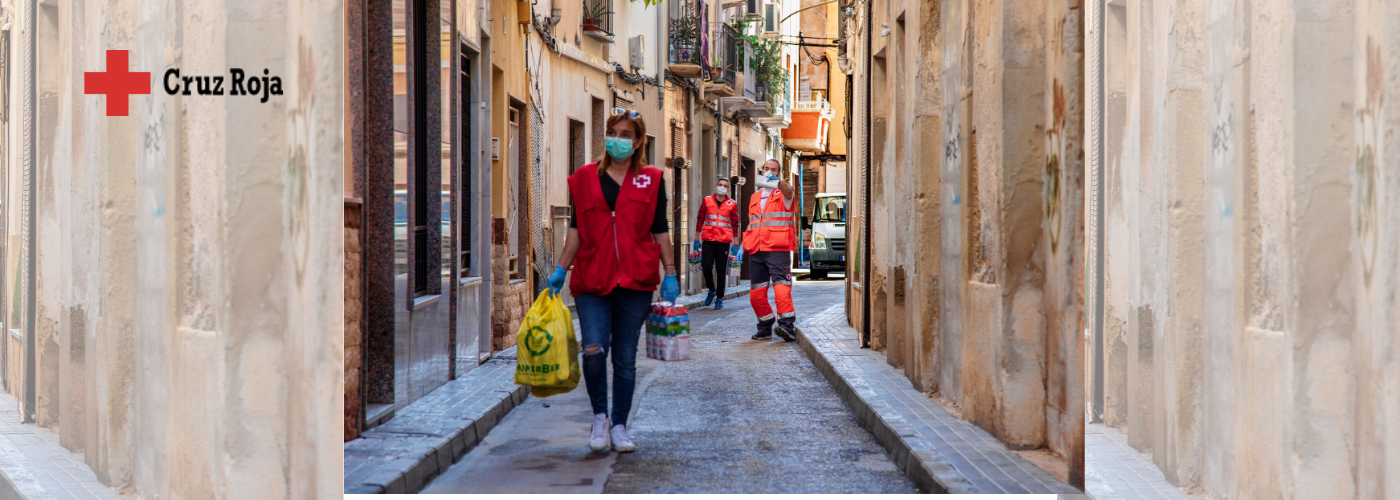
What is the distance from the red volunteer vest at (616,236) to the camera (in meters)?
6.26

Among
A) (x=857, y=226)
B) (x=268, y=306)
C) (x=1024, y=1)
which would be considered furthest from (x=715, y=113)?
(x=268, y=306)

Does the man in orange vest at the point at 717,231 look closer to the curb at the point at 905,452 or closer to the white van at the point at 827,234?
the curb at the point at 905,452

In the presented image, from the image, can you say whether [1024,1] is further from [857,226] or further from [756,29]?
[756,29]

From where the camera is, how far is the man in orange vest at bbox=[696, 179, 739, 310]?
56.1ft

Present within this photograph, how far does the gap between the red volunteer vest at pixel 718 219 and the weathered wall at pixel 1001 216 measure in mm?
8139

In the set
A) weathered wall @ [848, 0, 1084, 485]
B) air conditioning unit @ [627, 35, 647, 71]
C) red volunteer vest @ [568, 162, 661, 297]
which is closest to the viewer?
weathered wall @ [848, 0, 1084, 485]

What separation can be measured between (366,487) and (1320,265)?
147 inches

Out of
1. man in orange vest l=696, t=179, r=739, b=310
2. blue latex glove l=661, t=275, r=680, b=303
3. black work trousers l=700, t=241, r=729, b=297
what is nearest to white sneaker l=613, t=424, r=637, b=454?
blue latex glove l=661, t=275, r=680, b=303

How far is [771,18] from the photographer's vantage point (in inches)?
1330

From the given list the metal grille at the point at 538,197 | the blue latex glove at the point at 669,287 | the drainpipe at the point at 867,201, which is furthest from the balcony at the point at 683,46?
the blue latex glove at the point at 669,287

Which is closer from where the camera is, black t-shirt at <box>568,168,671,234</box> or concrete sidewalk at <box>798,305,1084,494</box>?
concrete sidewalk at <box>798,305,1084,494</box>

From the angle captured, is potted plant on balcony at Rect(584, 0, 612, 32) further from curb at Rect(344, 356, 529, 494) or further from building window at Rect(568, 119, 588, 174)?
curb at Rect(344, 356, 529, 494)

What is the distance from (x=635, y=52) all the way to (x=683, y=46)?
10.1 feet

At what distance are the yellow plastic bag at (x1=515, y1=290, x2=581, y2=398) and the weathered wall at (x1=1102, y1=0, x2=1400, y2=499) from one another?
280 centimetres
